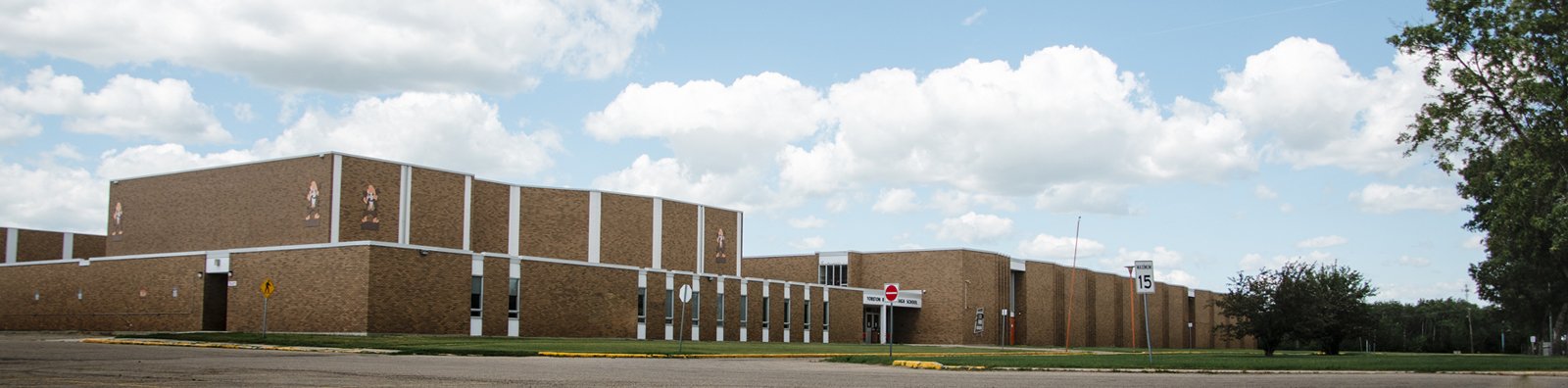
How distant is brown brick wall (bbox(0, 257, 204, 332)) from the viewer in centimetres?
5178

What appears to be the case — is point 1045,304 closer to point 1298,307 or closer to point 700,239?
point 700,239

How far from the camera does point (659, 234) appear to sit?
7144cm

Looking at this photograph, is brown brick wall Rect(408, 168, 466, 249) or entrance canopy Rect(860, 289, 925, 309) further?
entrance canopy Rect(860, 289, 925, 309)

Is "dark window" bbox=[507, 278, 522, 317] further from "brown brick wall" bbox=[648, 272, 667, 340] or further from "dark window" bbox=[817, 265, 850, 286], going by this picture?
"dark window" bbox=[817, 265, 850, 286]

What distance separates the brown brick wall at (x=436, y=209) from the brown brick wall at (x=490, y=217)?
131cm

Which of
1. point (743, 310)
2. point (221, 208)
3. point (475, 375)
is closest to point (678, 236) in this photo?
point (743, 310)

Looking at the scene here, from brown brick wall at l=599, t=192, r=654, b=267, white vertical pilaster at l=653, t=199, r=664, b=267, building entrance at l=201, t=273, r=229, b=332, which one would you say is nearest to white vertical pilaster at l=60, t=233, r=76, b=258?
building entrance at l=201, t=273, r=229, b=332

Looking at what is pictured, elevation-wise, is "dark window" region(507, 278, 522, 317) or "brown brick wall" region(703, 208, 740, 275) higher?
"brown brick wall" region(703, 208, 740, 275)

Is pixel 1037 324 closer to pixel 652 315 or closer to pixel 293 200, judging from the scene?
pixel 652 315

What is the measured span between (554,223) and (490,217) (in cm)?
394

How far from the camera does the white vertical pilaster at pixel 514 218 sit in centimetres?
6359

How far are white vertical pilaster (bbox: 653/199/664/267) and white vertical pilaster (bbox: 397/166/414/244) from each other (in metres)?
16.5

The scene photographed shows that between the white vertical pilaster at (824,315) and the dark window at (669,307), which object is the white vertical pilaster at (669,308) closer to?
the dark window at (669,307)

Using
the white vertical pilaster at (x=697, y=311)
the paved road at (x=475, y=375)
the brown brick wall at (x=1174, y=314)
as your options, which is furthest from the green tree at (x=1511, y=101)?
the brown brick wall at (x=1174, y=314)
